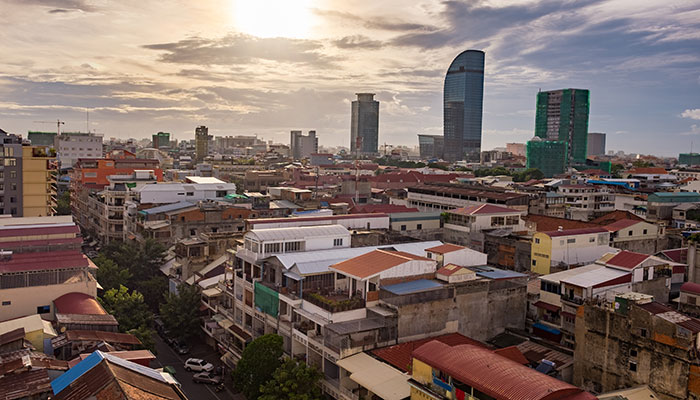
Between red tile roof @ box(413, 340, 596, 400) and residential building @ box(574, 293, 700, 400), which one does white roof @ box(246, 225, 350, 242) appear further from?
residential building @ box(574, 293, 700, 400)

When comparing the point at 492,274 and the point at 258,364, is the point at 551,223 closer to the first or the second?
the point at 492,274

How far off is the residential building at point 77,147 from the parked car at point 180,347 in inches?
4936

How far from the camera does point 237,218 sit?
2808 inches

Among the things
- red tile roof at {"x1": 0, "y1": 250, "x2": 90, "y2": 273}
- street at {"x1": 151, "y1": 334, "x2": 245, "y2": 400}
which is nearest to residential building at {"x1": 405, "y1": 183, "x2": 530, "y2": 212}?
street at {"x1": 151, "y1": 334, "x2": 245, "y2": 400}

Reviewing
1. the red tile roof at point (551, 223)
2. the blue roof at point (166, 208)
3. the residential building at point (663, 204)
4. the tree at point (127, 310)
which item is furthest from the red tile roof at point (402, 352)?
the residential building at point (663, 204)

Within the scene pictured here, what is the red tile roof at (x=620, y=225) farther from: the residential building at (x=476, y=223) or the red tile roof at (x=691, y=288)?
the red tile roof at (x=691, y=288)

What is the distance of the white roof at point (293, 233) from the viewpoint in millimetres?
43031

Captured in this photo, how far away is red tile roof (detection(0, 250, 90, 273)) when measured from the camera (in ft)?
134

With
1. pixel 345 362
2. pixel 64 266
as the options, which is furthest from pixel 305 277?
pixel 64 266

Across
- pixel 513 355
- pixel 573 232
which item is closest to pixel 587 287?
pixel 513 355

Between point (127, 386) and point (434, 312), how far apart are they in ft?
62.5

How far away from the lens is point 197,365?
1656 inches

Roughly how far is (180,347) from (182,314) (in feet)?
8.96

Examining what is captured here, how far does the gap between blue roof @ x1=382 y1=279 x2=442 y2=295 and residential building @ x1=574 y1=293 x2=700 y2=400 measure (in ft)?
30.6
